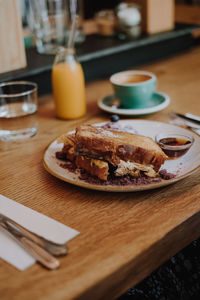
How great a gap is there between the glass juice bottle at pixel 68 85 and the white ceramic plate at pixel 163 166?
233mm

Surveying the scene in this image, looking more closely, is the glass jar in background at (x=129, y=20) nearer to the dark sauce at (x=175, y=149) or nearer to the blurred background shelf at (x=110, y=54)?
the blurred background shelf at (x=110, y=54)

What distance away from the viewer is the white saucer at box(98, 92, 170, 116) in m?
1.35

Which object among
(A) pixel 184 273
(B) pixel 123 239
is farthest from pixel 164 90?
(B) pixel 123 239

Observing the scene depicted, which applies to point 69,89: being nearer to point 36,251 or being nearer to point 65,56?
point 65,56

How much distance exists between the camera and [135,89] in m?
1.37

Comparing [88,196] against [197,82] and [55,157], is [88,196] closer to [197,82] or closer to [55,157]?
[55,157]

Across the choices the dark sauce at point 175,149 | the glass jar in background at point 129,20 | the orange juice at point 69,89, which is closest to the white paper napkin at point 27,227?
the dark sauce at point 175,149

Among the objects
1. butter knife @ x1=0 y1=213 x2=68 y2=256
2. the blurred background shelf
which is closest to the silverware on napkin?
butter knife @ x1=0 y1=213 x2=68 y2=256

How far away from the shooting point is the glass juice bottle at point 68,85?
4.46 feet

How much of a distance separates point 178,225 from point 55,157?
40 centimetres

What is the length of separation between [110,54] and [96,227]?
47.3 inches

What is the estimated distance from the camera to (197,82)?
5.69 ft

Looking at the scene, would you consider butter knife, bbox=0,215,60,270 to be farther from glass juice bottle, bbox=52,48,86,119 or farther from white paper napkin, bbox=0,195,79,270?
Answer: glass juice bottle, bbox=52,48,86,119

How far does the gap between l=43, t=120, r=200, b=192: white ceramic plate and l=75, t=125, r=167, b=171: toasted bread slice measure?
59 millimetres
